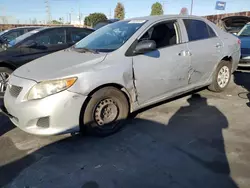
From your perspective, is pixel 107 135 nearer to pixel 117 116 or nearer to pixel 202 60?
pixel 117 116

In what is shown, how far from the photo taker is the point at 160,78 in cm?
383

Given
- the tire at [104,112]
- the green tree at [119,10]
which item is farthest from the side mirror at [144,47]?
the green tree at [119,10]

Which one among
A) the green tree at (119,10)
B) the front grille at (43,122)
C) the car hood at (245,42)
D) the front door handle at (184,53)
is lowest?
the front grille at (43,122)

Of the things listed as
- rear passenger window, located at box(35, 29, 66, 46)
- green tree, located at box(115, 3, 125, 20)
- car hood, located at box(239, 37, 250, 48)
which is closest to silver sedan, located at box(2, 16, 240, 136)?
rear passenger window, located at box(35, 29, 66, 46)

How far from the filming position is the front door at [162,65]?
143 inches

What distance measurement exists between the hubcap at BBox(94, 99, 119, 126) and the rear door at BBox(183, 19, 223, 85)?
1617mm

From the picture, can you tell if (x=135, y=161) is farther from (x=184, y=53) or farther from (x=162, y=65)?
(x=184, y=53)

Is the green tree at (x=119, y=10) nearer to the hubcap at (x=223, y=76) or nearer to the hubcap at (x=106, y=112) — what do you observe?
the hubcap at (x=223, y=76)

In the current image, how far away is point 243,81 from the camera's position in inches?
249

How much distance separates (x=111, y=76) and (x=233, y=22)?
1015 centimetres

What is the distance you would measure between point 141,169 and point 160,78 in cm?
161

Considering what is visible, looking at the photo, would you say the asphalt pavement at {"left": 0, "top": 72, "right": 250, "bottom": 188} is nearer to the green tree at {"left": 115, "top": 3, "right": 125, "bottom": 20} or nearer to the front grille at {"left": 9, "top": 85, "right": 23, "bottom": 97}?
the front grille at {"left": 9, "top": 85, "right": 23, "bottom": 97}

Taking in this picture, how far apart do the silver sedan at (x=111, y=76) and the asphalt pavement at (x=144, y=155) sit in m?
0.32

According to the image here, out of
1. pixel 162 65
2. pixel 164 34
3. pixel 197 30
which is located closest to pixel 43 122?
pixel 162 65
